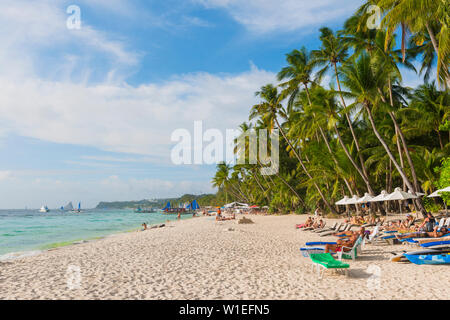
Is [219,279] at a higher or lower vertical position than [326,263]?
lower

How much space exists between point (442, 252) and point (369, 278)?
8.54 feet

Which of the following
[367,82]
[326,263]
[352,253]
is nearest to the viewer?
[326,263]

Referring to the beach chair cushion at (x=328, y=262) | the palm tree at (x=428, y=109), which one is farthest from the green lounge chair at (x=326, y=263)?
the palm tree at (x=428, y=109)

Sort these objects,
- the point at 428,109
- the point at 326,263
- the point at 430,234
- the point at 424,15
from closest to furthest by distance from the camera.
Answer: the point at 326,263, the point at 430,234, the point at 424,15, the point at 428,109

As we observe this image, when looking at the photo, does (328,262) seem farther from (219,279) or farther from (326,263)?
(219,279)

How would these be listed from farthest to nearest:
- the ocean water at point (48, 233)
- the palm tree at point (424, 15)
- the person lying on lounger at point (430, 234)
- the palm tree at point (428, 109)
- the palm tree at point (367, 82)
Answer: the palm tree at point (428, 109), the ocean water at point (48, 233), the palm tree at point (367, 82), the person lying on lounger at point (430, 234), the palm tree at point (424, 15)

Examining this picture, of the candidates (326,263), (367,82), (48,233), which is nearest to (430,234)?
(326,263)

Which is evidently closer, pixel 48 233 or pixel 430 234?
pixel 430 234

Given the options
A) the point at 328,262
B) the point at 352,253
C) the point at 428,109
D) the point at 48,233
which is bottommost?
the point at 48,233

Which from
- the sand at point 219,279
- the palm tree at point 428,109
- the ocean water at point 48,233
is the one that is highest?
the palm tree at point 428,109

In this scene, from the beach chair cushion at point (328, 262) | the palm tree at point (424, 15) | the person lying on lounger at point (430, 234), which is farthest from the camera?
the person lying on lounger at point (430, 234)

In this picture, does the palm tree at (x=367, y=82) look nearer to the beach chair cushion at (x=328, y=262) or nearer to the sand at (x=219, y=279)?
the sand at (x=219, y=279)

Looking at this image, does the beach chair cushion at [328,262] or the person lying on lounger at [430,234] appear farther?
the person lying on lounger at [430,234]

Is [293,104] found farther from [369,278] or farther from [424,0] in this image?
[369,278]
